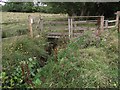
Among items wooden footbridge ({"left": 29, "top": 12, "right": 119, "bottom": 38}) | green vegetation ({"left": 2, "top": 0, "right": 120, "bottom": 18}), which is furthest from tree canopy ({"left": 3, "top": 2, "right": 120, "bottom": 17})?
wooden footbridge ({"left": 29, "top": 12, "right": 119, "bottom": 38})

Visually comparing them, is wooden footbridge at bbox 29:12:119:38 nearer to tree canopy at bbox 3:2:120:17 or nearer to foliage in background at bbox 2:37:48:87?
foliage in background at bbox 2:37:48:87

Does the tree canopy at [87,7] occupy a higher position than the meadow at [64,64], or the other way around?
the tree canopy at [87,7]

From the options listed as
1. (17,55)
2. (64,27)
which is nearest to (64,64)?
(17,55)

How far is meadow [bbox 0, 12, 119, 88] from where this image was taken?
404cm

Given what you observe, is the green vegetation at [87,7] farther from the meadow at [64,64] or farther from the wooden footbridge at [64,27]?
the meadow at [64,64]

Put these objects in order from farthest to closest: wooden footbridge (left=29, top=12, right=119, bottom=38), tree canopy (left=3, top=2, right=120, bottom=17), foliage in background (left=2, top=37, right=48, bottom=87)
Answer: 1. tree canopy (left=3, top=2, right=120, bottom=17)
2. wooden footbridge (left=29, top=12, right=119, bottom=38)
3. foliage in background (left=2, top=37, right=48, bottom=87)

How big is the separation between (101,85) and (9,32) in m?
4.13

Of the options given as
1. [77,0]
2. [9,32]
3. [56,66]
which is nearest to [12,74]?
[56,66]

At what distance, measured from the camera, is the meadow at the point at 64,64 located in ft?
13.3

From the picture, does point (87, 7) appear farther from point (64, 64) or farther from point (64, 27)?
point (64, 64)

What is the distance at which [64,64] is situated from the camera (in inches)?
176

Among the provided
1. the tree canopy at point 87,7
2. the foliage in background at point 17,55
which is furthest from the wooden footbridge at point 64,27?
the tree canopy at point 87,7

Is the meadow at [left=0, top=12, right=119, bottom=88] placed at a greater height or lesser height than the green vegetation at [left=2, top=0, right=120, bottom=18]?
lesser

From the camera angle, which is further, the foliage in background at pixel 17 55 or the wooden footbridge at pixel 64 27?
the wooden footbridge at pixel 64 27
